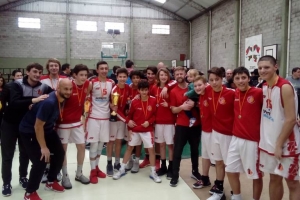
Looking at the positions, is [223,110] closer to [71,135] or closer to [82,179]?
[71,135]

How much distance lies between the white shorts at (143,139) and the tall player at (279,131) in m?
1.68

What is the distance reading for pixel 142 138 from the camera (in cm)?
380

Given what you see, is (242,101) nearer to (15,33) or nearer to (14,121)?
(14,121)

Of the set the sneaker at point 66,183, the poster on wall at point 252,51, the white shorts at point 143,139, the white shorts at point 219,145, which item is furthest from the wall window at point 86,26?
the white shorts at point 219,145

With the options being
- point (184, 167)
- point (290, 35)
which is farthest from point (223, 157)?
point (290, 35)

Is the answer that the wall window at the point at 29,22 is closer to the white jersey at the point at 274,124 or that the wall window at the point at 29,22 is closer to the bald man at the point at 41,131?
the bald man at the point at 41,131

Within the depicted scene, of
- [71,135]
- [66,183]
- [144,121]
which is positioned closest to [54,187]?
[66,183]

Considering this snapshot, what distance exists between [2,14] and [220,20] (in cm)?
1085

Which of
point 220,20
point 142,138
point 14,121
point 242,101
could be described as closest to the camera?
point 242,101

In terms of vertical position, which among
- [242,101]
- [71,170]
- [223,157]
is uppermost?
[242,101]

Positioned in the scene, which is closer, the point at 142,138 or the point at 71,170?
the point at 142,138

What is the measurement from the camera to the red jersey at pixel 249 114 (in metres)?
2.55

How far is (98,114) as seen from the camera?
3.73m

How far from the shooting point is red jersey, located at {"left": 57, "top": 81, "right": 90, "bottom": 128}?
338cm
